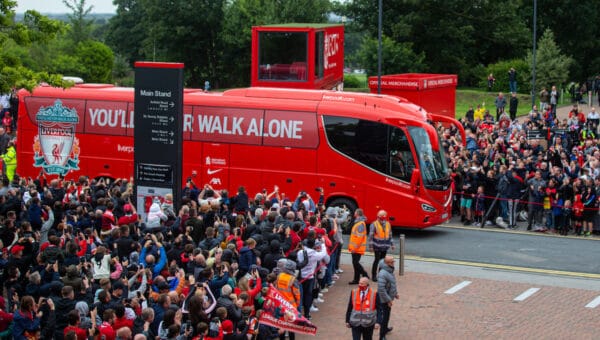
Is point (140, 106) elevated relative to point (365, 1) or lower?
lower

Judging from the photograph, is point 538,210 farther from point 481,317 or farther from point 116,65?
point 116,65

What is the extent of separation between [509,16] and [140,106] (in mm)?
49398

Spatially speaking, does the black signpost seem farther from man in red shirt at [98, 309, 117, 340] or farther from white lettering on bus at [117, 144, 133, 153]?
man in red shirt at [98, 309, 117, 340]

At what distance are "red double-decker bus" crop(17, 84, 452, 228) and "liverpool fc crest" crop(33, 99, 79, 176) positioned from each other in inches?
1.9

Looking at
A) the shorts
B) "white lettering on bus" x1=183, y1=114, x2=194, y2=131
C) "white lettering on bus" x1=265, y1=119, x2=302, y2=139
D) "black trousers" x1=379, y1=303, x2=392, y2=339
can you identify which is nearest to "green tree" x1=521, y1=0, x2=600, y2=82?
the shorts

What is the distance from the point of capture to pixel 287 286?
1585 cm

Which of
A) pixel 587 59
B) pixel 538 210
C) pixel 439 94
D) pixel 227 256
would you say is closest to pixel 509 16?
pixel 587 59

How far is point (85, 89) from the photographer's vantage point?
1107 inches

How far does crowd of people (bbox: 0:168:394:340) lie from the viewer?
45.1 feet

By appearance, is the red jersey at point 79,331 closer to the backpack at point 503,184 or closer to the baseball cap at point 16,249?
the baseball cap at point 16,249

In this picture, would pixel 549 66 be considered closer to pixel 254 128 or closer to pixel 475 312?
pixel 254 128

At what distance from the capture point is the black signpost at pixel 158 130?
21453 millimetres

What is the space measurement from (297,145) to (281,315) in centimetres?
1062

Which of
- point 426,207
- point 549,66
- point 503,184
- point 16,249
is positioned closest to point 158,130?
point 16,249
